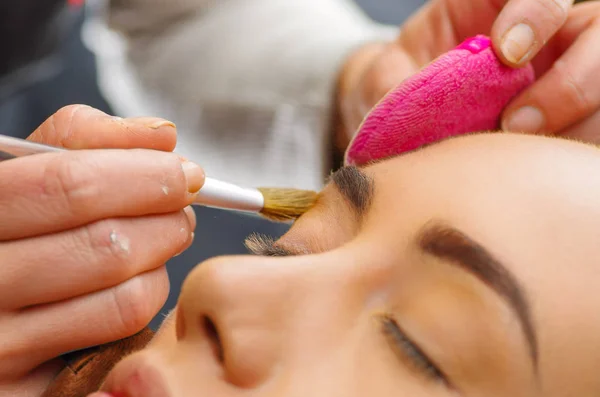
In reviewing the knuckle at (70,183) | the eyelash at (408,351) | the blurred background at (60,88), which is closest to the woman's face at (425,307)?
the eyelash at (408,351)

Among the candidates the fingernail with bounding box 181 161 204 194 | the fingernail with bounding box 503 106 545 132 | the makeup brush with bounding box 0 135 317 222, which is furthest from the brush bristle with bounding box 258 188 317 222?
the fingernail with bounding box 503 106 545 132

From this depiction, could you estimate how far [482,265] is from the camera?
376mm

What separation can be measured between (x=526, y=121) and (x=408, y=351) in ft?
1.02

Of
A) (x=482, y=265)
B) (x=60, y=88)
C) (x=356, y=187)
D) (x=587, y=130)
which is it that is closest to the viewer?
(x=482, y=265)

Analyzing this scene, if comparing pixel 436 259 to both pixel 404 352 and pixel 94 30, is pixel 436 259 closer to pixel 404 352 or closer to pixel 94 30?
pixel 404 352

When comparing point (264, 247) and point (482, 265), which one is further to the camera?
point (264, 247)

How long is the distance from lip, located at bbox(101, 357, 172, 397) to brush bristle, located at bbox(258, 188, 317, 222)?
0.22 m

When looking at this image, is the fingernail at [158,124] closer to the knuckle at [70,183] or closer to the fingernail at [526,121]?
the knuckle at [70,183]

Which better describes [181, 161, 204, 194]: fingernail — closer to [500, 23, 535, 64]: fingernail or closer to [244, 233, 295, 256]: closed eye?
[244, 233, 295, 256]: closed eye

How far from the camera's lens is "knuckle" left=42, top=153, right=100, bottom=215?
418 millimetres

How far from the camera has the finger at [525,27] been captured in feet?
1.82

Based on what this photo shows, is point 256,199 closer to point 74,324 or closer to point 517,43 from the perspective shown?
point 74,324

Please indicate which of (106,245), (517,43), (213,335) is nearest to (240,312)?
(213,335)

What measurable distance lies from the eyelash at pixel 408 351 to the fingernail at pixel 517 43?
31 centimetres
